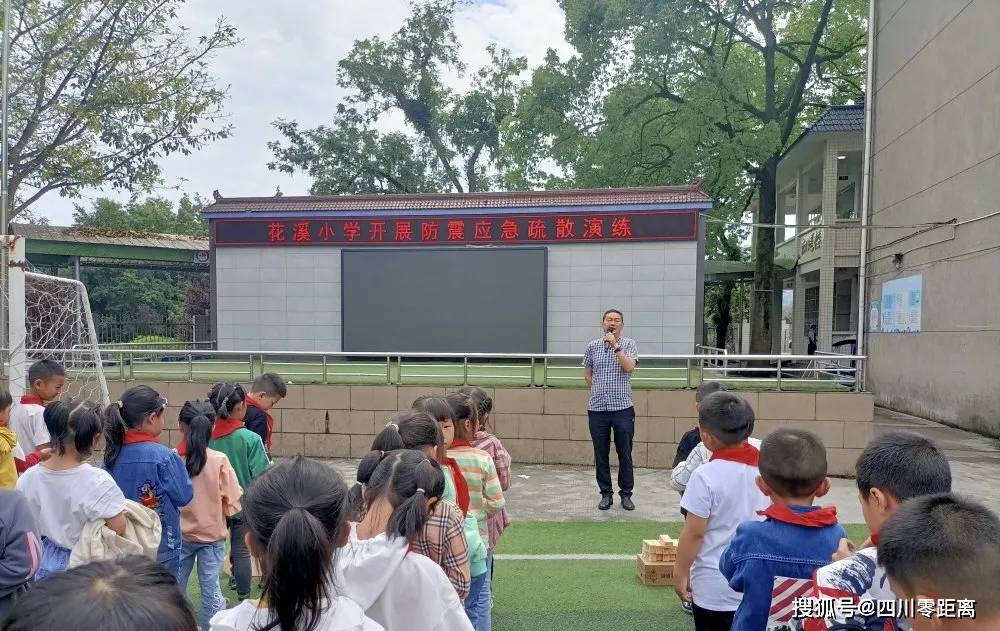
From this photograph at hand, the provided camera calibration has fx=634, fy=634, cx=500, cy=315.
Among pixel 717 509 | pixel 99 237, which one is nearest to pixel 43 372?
pixel 717 509

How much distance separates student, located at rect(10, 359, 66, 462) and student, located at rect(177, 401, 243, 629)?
122 centimetres

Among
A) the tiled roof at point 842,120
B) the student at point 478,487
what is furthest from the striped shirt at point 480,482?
the tiled roof at point 842,120

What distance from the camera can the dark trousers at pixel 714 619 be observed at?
2.28 meters

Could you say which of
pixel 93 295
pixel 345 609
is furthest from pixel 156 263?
pixel 345 609

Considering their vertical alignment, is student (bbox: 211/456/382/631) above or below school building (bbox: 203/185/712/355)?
below

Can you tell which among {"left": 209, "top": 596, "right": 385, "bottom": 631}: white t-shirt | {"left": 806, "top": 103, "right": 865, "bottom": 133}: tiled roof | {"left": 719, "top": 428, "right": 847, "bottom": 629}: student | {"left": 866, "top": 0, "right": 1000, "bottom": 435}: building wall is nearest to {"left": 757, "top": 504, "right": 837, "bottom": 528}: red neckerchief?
{"left": 719, "top": 428, "right": 847, "bottom": 629}: student

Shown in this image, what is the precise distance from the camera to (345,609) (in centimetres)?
134

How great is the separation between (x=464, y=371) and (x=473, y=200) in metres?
4.54

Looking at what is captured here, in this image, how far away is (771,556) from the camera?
5.73 feet

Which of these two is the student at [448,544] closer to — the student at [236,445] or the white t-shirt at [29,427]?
the student at [236,445]

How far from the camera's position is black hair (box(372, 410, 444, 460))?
2268 mm

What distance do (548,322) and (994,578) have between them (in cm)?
959

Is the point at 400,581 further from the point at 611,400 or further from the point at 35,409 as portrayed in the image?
the point at 611,400

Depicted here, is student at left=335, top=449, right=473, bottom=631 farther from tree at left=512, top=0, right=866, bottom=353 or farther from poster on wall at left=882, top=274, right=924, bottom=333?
tree at left=512, top=0, right=866, bottom=353
